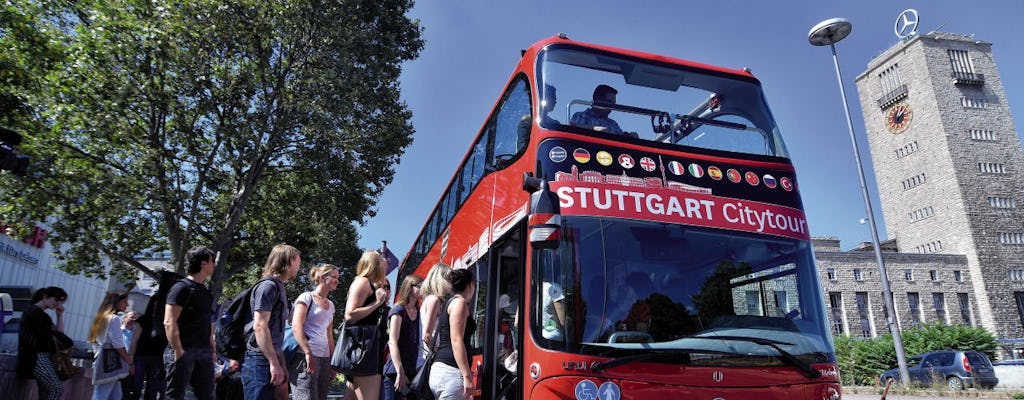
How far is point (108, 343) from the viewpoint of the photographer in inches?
243

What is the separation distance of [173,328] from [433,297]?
191 centimetres

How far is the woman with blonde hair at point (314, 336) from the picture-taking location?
487cm

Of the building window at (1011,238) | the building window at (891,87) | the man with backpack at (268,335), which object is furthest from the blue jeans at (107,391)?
the building window at (891,87)

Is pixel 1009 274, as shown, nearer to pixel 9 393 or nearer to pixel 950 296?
pixel 950 296

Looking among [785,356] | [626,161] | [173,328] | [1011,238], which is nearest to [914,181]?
[1011,238]

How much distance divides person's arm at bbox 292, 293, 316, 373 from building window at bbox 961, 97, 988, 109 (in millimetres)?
97466

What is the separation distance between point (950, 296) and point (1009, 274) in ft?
26.2

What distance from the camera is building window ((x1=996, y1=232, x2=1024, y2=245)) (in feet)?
249

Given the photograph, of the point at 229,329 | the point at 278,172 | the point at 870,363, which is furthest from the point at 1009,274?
the point at 229,329

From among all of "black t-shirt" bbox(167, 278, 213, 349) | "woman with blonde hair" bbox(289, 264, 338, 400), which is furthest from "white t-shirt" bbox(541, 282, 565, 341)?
"black t-shirt" bbox(167, 278, 213, 349)

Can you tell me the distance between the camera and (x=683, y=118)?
228 inches

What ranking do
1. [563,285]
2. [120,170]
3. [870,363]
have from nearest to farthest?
1. [563,285]
2. [120,170]
3. [870,363]

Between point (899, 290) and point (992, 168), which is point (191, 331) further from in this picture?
point (992, 168)

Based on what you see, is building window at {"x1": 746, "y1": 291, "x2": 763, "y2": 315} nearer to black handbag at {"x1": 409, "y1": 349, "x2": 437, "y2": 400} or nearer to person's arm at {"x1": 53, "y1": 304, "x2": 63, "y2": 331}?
black handbag at {"x1": 409, "y1": 349, "x2": 437, "y2": 400}
